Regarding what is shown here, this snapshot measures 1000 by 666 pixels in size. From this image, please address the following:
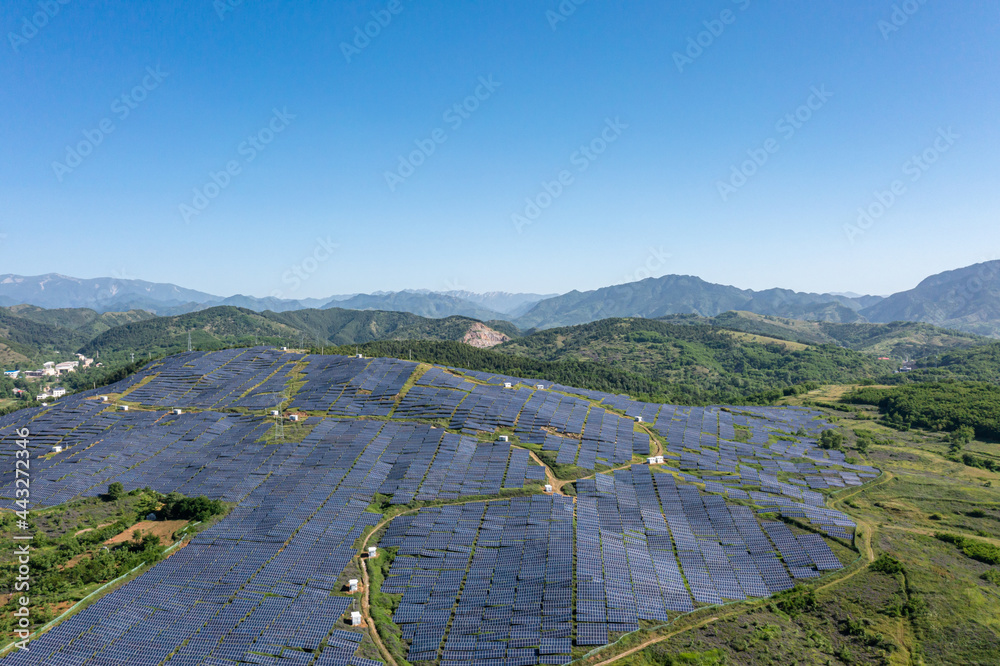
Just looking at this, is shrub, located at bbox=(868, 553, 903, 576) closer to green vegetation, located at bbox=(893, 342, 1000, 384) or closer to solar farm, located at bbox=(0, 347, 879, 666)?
solar farm, located at bbox=(0, 347, 879, 666)

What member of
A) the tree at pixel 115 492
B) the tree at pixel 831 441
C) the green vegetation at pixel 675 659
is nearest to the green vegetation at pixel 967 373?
the tree at pixel 831 441

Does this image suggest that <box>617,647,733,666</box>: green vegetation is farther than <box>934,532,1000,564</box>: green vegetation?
No

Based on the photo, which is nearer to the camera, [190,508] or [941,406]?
[190,508]

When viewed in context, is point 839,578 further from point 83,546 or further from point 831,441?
point 83,546

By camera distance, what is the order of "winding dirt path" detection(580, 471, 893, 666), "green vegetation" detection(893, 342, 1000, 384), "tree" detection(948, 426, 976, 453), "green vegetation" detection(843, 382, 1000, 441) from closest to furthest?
"winding dirt path" detection(580, 471, 893, 666) < "tree" detection(948, 426, 976, 453) < "green vegetation" detection(843, 382, 1000, 441) < "green vegetation" detection(893, 342, 1000, 384)

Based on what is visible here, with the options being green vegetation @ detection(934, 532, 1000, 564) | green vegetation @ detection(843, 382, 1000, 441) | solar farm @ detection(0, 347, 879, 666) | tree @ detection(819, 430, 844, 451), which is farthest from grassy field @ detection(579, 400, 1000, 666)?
green vegetation @ detection(843, 382, 1000, 441)

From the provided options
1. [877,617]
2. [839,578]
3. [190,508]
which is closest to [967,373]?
[839,578]

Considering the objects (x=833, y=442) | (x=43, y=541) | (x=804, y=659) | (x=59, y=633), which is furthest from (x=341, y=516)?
(x=833, y=442)
